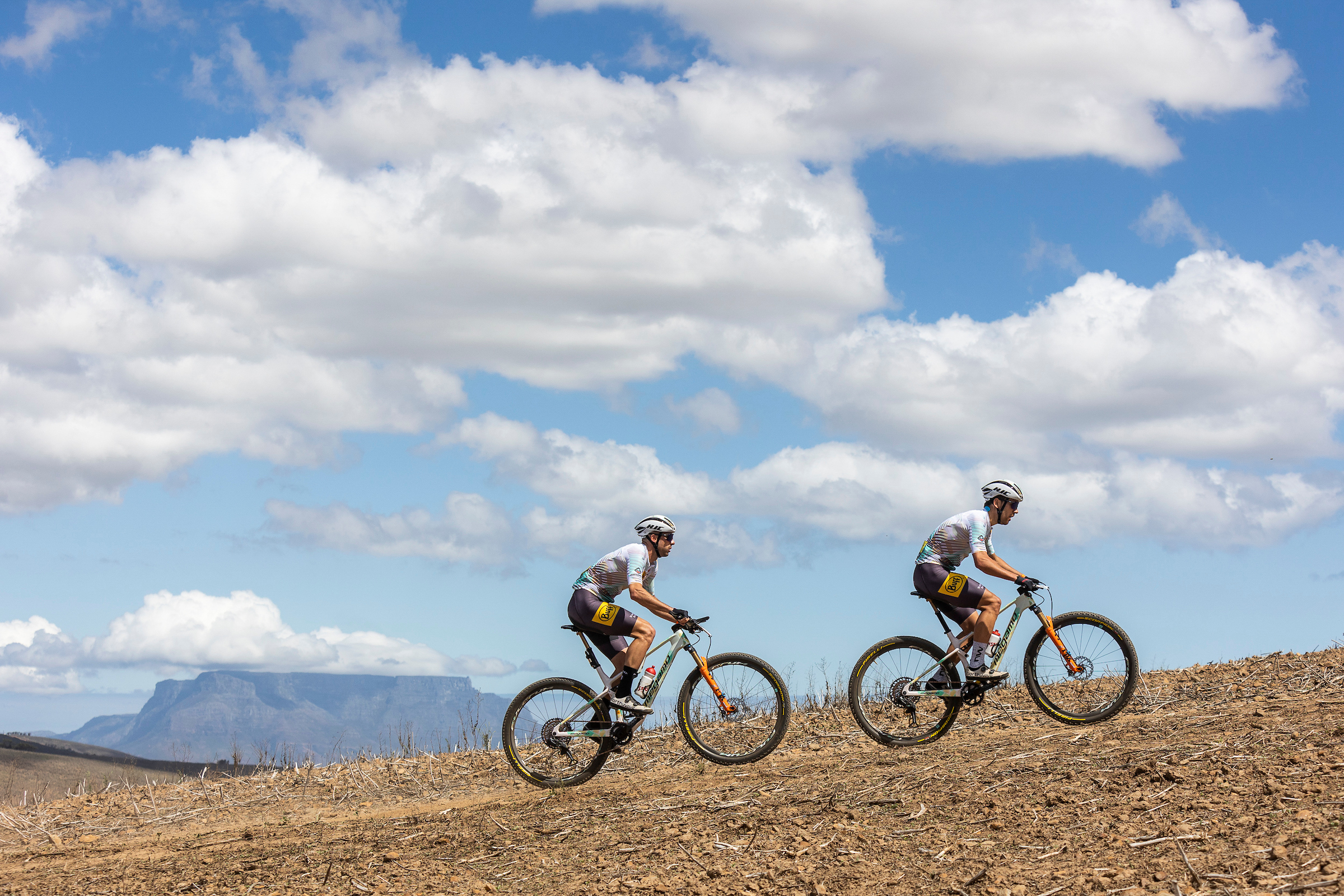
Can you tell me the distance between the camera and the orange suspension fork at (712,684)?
10.9 metres

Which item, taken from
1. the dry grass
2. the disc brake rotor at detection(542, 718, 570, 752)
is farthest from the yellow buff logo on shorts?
the dry grass

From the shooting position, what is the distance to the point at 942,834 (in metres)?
7.45

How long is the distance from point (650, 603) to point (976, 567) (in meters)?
3.27

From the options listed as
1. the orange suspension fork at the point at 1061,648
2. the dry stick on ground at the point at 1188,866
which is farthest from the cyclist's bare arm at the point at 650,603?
the dry stick on ground at the point at 1188,866

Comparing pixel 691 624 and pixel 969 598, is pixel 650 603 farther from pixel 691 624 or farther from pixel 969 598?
pixel 969 598

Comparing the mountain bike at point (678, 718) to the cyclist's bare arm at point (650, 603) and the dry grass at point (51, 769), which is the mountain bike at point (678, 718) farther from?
the dry grass at point (51, 769)

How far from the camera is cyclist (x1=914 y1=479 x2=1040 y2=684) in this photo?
1112 centimetres

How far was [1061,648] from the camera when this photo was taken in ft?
37.1

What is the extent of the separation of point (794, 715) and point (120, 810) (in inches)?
318

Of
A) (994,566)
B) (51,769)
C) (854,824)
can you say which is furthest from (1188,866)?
(51,769)

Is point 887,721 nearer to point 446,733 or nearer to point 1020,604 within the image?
point 1020,604

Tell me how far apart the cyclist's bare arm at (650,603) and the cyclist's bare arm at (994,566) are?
9.97 ft

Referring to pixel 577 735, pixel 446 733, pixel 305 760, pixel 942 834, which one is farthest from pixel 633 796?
pixel 305 760

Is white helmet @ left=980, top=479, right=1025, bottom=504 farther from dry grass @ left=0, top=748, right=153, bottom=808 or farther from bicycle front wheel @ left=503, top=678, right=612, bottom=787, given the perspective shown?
dry grass @ left=0, top=748, right=153, bottom=808
